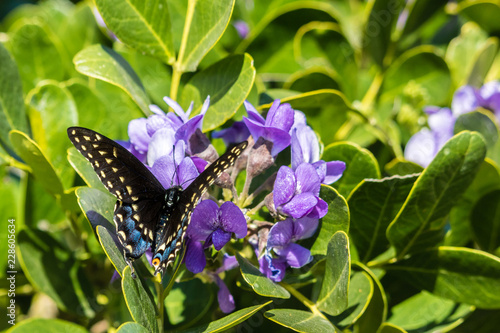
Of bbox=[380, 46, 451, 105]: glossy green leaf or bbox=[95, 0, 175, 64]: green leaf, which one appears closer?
bbox=[95, 0, 175, 64]: green leaf

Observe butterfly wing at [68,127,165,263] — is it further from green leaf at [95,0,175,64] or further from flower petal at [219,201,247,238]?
green leaf at [95,0,175,64]

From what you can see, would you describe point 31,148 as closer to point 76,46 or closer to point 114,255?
point 114,255

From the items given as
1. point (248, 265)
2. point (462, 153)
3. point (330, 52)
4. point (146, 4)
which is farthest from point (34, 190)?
point (462, 153)

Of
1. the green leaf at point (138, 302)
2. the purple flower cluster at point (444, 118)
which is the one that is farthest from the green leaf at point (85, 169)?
the purple flower cluster at point (444, 118)

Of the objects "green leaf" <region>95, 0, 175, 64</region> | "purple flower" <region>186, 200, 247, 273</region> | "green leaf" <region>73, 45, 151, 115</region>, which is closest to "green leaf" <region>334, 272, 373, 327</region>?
"purple flower" <region>186, 200, 247, 273</region>

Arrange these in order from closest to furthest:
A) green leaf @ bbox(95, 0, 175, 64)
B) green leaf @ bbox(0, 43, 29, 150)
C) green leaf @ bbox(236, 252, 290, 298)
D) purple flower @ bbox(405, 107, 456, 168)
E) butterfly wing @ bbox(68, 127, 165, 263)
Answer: green leaf @ bbox(236, 252, 290, 298) < butterfly wing @ bbox(68, 127, 165, 263) < green leaf @ bbox(95, 0, 175, 64) < green leaf @ bbox(0, 43, 29, 150) < purple flower @ bbox(405, 107, 456, 168)

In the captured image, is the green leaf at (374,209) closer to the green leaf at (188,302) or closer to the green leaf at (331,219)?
the green leaf at (331,219)
